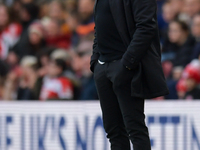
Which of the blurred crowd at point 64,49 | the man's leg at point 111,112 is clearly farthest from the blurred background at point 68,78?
the man's leg at point 111,112

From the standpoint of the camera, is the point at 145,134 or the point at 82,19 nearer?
the point at 145,134

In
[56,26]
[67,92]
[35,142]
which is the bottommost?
[35,142]

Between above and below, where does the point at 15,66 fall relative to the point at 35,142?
above

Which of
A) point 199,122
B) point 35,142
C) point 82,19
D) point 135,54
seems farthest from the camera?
point 82,19

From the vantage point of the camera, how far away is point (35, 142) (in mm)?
5250

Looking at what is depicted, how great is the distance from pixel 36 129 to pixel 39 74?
1.70m

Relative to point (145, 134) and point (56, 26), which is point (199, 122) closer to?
point (145, 134)

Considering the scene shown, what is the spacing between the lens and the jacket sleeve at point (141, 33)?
10.2 ft

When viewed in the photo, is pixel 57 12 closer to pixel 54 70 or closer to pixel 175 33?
pixel 54 70

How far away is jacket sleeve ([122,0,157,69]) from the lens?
122 inches

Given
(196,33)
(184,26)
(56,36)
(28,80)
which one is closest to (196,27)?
(196,33)

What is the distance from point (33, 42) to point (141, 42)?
4809mm

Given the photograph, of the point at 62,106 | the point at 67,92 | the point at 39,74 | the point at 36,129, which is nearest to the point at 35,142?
the point at 36,129

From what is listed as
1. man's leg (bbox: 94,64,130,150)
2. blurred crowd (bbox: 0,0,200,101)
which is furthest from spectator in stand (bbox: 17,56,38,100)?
man's leg (bbox: 94,64,130,150)
